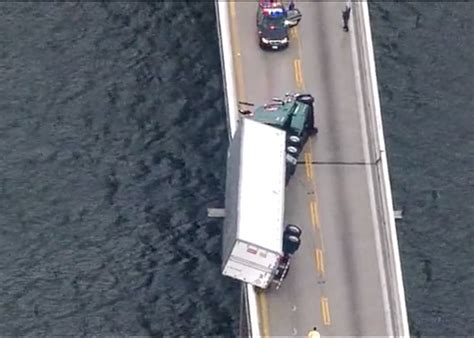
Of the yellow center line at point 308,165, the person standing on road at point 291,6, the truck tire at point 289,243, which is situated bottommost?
the truck tire at point 289,243

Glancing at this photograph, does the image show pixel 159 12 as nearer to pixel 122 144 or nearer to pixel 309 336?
pixel 122 144

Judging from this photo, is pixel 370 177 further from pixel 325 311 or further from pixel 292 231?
pixel 325 311

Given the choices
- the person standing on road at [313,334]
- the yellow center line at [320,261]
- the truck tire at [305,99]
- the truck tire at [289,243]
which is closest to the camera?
the person standing on road at [313,334]

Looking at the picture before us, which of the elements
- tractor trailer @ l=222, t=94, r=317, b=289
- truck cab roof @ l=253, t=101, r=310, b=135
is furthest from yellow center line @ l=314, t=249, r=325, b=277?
truck cab roof @ l=253, t=101, r=310, b=135

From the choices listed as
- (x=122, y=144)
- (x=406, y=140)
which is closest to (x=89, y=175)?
(x=122, y=144)

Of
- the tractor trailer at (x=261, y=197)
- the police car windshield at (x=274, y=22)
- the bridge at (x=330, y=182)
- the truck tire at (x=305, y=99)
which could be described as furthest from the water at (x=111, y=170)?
the truck tire at (x=305, y=99)

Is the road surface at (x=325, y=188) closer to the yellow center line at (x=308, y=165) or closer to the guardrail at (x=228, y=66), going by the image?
the yellow center line at (x=308, y=165)

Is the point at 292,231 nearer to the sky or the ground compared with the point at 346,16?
nearer to the ground

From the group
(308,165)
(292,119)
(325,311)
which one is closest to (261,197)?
(308,165)
